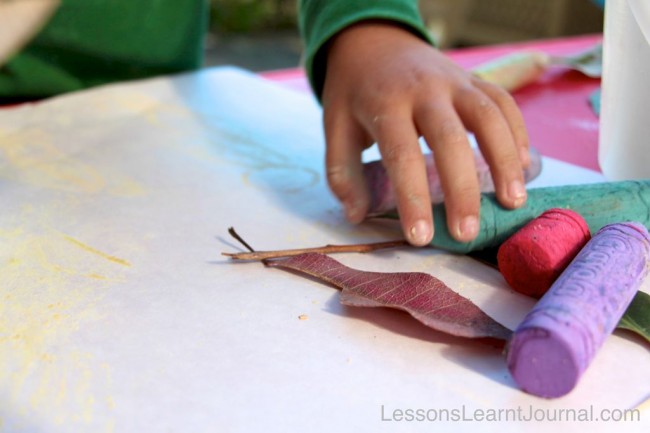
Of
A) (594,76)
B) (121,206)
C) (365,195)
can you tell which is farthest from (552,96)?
(121,206)

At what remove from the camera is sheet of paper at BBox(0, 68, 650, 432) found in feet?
1.07

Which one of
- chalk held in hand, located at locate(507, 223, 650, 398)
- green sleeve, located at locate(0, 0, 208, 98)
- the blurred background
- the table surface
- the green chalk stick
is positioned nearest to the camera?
chalk held in hand, located at locate(507, 223, 650, 398)

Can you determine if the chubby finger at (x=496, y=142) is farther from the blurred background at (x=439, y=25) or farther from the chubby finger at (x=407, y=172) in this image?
the blurred background at (x=439, y=25)

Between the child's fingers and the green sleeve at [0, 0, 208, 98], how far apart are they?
0.43 metres

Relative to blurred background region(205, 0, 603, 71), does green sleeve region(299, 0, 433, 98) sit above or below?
above

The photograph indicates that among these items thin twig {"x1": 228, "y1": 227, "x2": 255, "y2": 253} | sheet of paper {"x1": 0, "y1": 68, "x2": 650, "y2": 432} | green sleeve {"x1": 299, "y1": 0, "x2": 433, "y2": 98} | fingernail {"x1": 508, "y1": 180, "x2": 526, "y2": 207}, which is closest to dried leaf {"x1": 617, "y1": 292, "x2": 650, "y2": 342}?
sheet of paper {"x1": 0, "y1": 68, "x2": 650, "y2": 432}

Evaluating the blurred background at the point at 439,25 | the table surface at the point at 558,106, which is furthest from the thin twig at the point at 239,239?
the blurred background at the point at 439,25

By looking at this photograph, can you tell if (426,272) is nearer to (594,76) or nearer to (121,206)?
(121,206)

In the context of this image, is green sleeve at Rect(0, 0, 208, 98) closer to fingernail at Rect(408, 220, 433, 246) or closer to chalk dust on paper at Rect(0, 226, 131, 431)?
chalk dust on paper at Rect(0, 226, 131, 431)

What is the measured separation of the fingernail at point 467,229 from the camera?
462mm

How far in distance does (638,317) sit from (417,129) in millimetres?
→ 215

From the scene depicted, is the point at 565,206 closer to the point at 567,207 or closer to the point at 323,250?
the point at 567,207

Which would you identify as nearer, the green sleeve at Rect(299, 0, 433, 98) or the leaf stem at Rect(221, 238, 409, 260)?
the leaf stem at Rect(221, 238, 409, 260)

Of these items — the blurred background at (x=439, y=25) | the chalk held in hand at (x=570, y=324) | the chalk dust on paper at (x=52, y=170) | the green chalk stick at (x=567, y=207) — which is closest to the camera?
the chalk held in hand at (x=570, y=324)
